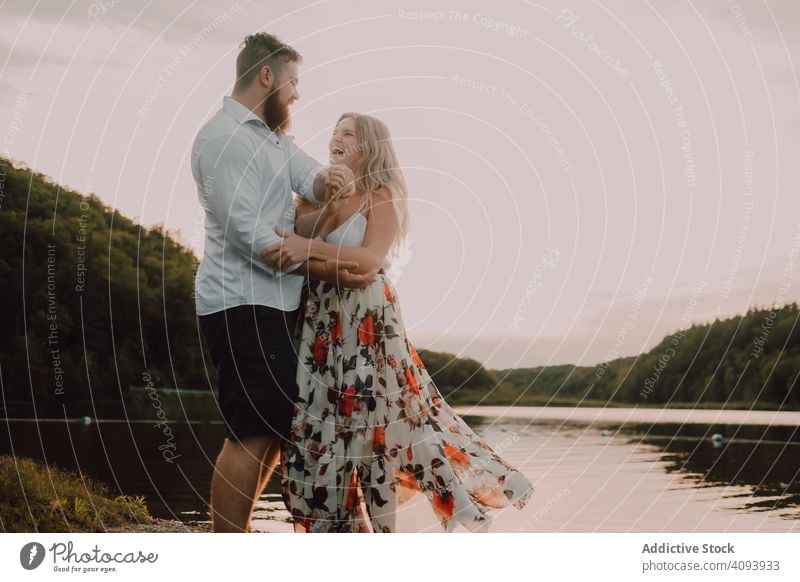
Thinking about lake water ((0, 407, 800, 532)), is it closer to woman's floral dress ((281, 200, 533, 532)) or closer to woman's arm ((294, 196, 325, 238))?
woman's floral dress ((281, 200, 533, 532))

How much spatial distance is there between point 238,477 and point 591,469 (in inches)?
584

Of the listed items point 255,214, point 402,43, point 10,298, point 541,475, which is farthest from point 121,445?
point 255,214

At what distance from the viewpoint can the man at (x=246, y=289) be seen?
4.83 meters

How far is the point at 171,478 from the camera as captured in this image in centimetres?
1573

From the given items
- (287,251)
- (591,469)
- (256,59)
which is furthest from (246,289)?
(591,469)

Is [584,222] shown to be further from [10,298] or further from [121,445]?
[10,298]

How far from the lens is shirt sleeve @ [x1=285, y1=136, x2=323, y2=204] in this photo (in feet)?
17.4

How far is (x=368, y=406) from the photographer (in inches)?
211

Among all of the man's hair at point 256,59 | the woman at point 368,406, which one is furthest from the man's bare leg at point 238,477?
the man's hair at point 256,59

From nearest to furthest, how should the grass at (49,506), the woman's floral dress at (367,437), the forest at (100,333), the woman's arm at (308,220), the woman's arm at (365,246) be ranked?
the woman's arm at (365,246), the woman's floral dress at (367,437), the woman's arm at (308,220), the grass at (49,506), the forest at (100,333)

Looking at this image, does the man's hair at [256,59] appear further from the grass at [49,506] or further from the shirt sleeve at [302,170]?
the grass at [49,506]

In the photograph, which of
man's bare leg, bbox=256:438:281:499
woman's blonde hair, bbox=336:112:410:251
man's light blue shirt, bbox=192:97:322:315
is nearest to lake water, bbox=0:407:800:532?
man's bare leg, bbox=256:438:281:499
